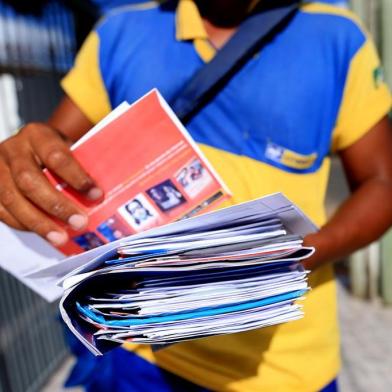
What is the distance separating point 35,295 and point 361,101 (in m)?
2.23

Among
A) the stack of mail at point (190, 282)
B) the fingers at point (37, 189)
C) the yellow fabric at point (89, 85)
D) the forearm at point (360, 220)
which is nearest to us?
the stack of mail at point (190, 282)

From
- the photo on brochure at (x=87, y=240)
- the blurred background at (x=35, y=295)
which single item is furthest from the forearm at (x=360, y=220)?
the blurred background at (x=35, y=295)

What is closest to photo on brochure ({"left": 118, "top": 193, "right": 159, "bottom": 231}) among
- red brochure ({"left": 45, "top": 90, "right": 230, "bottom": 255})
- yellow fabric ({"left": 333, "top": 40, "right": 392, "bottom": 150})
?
red brochure ({"left": 45, "top": 90, "right": 230, "bottom": 255})

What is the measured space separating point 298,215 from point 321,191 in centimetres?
32

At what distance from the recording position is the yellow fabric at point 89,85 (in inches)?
35.4

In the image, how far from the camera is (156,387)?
0.89 meters

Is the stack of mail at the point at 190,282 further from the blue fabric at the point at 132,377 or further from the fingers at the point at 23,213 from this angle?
the blue fabric at the point at 132,377

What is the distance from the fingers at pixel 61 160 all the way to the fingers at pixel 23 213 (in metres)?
0.05

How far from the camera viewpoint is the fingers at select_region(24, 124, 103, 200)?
0.63 metres

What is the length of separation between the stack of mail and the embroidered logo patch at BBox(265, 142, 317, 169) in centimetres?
27

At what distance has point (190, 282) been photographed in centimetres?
55

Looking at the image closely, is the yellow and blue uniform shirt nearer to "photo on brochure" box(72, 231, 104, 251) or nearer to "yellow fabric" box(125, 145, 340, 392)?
"yellow fabric" box(125, 145, 340, 392)

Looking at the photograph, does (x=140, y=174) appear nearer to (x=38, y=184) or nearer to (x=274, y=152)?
(x=38, y=184)

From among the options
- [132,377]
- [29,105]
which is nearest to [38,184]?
[132,377]
